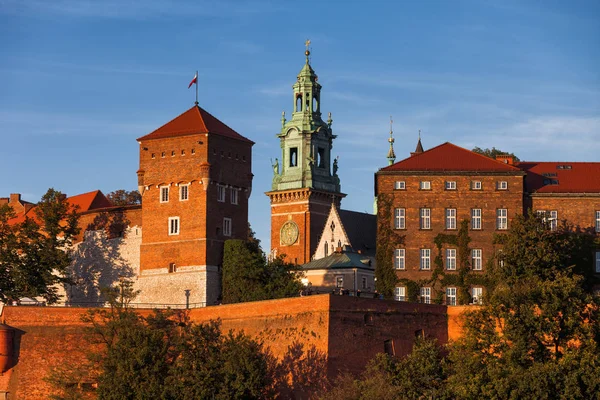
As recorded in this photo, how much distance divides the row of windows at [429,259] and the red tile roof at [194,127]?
1554 cm

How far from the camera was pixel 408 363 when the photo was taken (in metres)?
68.3

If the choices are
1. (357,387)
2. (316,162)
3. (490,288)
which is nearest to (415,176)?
(490,288)

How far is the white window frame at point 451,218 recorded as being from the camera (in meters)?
82.7

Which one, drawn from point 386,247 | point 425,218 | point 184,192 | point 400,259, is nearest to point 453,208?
point 425,218

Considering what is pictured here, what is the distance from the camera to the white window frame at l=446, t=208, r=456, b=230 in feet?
271

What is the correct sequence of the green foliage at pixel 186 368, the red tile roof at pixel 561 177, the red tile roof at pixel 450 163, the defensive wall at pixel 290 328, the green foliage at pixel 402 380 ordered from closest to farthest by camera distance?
the green foliage at pixel 402 380 → the green foliage at pixel 186 368 → the defensive wall at pixel 290 328 → the red tile roof at pixel 450 163 → the red tile roof at pixel 561 177

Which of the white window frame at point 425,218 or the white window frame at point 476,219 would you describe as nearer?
the white window frame at point 476,219

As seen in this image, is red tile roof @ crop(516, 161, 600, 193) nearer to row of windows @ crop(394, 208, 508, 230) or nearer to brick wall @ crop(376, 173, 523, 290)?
brick wall @ crop(376, 173, 523, 290)

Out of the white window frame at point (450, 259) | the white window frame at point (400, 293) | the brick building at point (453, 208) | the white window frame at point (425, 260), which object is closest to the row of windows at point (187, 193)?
the brick building at point (453, 208)

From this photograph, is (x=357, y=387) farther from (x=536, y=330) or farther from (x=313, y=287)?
(x=313, y=287)

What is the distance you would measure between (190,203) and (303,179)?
20.8 meters

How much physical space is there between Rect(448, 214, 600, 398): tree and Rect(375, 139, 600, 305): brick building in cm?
839

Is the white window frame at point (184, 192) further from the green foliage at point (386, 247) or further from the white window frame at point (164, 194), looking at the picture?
the green foliage at point (386, 247)

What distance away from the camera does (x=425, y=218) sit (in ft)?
272
